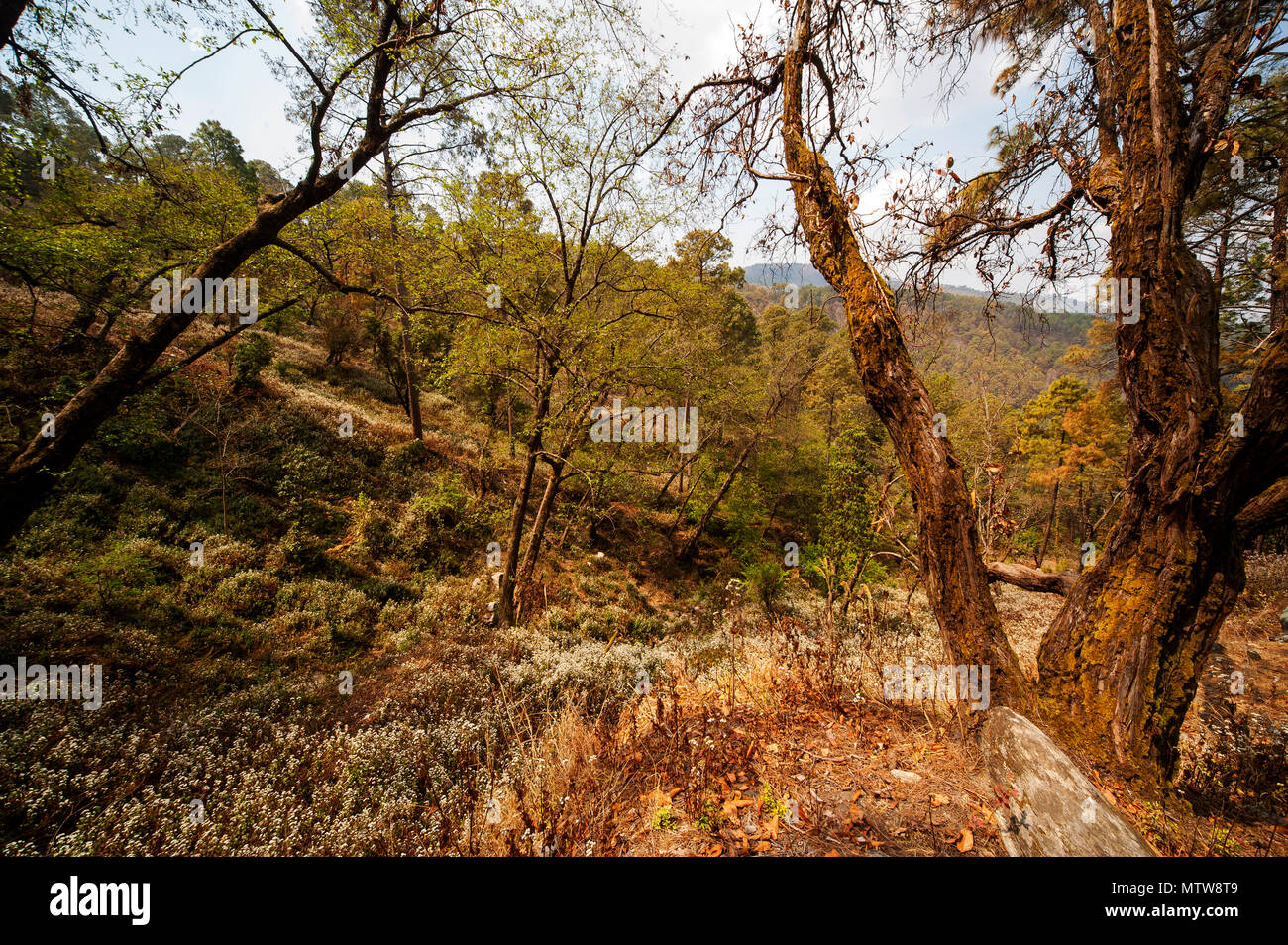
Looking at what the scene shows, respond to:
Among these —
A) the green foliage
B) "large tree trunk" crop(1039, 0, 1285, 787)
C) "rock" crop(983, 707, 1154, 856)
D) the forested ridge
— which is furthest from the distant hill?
the green foliage

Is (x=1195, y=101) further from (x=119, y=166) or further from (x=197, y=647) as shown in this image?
(x=197, y=647)

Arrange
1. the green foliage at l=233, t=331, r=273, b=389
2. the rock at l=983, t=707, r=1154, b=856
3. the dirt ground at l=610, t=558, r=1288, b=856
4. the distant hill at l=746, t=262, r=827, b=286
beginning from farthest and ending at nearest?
1. the green foliage at l=233, t=331, r=273, b=389
2. the distant hill at l=746, t=262, r=827, b=286
3. the dirt ground at l=610, t=558, r=1288, b=856
4. the rock at l=983, t=707, r=1154, b=856

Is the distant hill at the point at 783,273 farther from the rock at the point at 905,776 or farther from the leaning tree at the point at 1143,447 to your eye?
the rock at the point at 905,776

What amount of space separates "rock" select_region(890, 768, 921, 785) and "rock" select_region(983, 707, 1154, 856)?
0.41m

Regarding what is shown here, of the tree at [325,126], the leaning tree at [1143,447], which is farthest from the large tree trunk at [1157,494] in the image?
the tree at [325,126]

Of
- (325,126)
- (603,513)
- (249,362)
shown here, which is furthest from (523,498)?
(249,362)

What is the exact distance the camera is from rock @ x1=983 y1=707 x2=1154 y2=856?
180 cm

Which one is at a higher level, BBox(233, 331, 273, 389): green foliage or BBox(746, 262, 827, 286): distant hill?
BBox(233, 331, 273, 389): green foliage

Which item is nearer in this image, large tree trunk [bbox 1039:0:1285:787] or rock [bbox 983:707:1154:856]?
rock [bbox 983:707:1154:856]

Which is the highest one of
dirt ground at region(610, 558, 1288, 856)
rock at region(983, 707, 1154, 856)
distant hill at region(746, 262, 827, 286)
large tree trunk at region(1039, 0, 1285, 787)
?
distant hill at region(746, 262, 827, 286)

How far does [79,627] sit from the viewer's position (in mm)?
5293

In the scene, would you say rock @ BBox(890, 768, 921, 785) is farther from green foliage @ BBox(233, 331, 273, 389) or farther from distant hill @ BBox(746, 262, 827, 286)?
green foliage @ BBox(233, 331, 273, 389)

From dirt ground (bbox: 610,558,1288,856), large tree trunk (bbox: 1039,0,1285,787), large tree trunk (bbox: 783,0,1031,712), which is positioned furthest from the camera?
large tree trunk (bbox: 783,0,1031,712)
